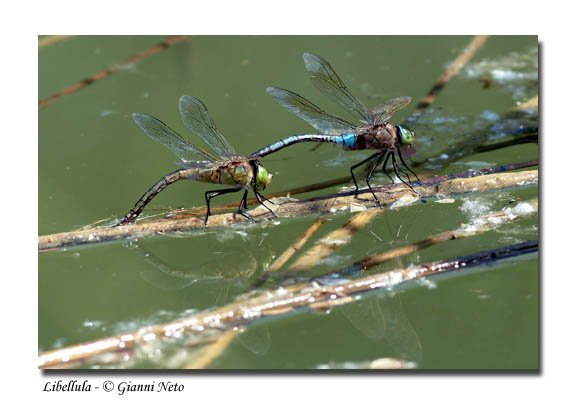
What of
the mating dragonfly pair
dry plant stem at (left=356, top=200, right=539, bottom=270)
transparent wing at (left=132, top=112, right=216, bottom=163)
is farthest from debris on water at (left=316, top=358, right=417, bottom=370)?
transparent wing at (left=132, top=112, right=216, bottom=163)

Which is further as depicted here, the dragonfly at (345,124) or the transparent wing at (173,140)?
the dragonfly at (345,124)

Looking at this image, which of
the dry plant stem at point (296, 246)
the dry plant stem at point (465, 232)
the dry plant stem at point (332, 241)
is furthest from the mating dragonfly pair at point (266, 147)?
the dry plant stem at point (465, 232)

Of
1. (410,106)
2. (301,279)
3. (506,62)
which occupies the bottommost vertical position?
(301,279)

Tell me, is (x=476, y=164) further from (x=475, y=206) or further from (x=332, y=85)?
(x=332, y=85)

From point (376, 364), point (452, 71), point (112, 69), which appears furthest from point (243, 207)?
point (112, 69)

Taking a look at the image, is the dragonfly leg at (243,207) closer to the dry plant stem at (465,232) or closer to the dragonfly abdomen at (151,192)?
the dragonfly abdomen at (151,192)
